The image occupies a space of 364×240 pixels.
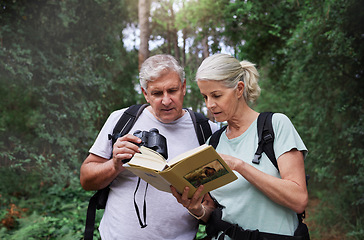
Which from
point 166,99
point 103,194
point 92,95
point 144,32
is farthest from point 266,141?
point 92,95

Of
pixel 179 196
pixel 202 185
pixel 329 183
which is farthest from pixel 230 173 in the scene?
pixel 329 183

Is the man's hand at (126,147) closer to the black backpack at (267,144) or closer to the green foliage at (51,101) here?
the black backpack at (267,144)

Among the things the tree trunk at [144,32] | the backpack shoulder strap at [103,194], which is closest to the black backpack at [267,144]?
the backpack shoulder strap at [103,194]

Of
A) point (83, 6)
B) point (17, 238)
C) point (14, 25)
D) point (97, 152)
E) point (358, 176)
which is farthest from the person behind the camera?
point (83, 6)

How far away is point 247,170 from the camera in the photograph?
191 cm

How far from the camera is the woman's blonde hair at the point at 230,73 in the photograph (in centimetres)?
222

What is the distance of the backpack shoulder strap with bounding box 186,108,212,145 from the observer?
2.73 metres

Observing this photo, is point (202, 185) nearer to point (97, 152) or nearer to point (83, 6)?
point (97, 152)

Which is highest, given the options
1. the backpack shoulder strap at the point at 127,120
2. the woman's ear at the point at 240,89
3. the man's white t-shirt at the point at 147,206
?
the woman's ear at the point at 240,89

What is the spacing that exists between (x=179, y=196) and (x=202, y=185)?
201 mm

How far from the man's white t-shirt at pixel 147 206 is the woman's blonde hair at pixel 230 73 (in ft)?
2.05

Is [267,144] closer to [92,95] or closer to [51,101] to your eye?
[51,101]

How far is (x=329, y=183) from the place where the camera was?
7148mm

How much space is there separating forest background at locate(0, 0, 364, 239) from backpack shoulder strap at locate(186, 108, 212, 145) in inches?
116
